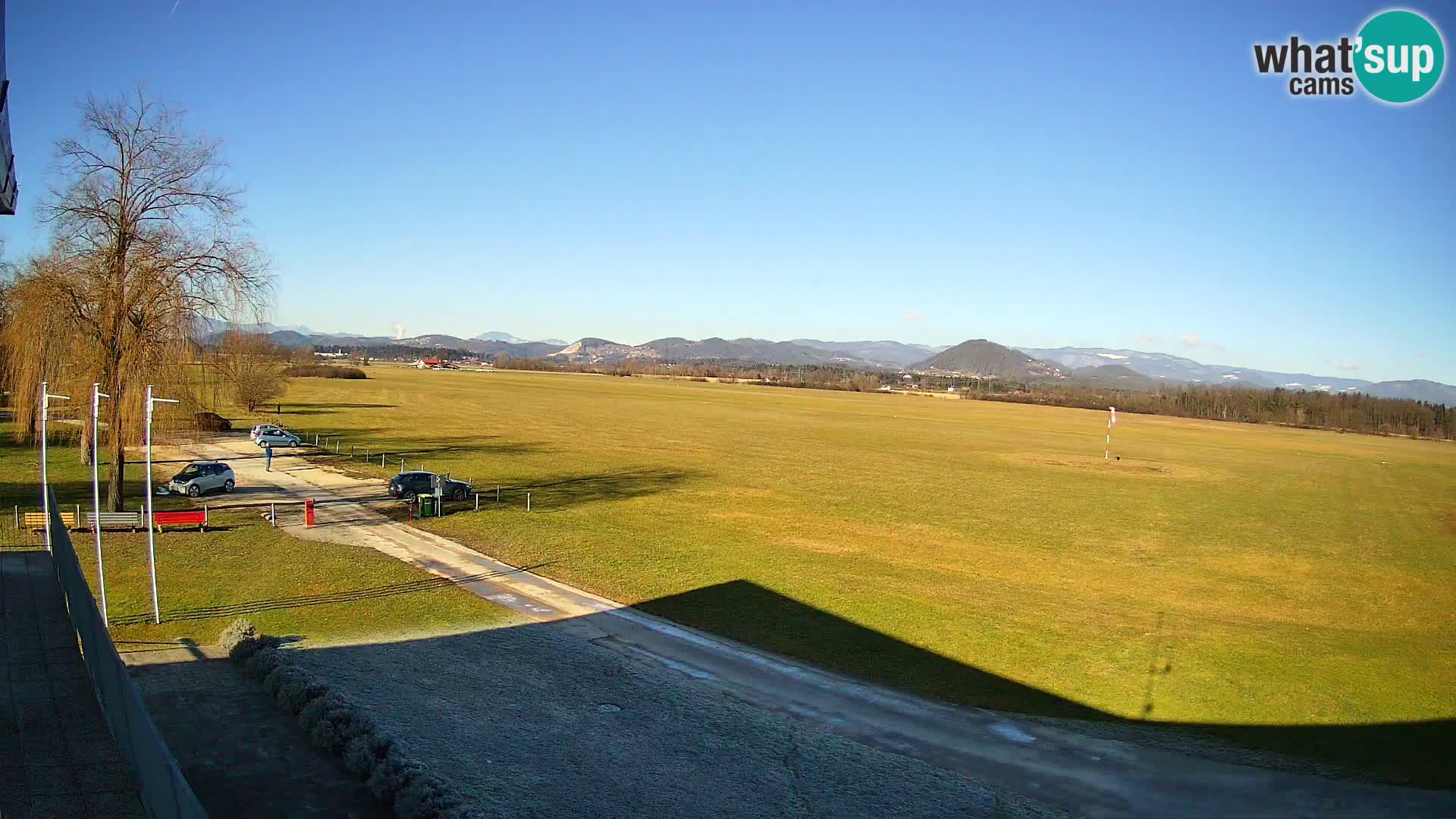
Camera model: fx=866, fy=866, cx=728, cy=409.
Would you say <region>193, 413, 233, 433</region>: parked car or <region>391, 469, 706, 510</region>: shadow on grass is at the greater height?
<region>193, 413, 233, 433</region>: parked car

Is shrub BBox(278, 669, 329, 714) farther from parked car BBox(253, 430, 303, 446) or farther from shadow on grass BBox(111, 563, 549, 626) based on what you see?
parked car BBox(253, 430, 303, 446)

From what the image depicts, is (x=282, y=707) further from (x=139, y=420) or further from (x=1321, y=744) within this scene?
(x=139, y=420)

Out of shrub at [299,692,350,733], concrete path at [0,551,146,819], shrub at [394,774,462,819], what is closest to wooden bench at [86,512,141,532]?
concrete path at [0,551,146,819]

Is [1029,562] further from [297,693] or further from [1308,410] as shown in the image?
[1308,410]

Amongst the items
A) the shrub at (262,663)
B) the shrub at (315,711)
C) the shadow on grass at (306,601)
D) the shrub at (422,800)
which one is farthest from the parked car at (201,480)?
the shrub at (422,800)

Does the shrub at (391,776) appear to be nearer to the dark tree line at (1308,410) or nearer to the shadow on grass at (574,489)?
the shadow on grass at (574,489)

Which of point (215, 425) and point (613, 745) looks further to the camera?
point (215, 425)

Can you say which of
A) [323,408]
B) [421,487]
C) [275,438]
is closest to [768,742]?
[421,487]

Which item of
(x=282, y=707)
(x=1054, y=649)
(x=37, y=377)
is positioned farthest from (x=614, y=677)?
(x=37, y=377)
